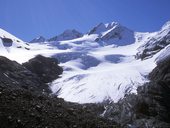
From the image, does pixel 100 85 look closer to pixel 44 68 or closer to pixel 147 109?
pixel 44 68

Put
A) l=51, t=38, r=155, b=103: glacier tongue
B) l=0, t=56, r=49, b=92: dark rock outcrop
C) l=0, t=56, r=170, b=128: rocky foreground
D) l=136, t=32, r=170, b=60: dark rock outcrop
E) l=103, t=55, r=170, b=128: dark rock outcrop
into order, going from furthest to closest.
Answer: l=136, t=32, r=170, b=60: dark rock outcrop → l=51, t=38, r=155, b=103: glacier tongue → l=0, t=56, r=49, b=92: dark rock outcrop → l=103, t=55, r=170, b=128: dark rock outcrop → l=0, t=56, r=170, b=128: rocky foreground

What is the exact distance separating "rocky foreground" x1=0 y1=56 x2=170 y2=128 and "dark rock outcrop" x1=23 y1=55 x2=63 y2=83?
1089cm

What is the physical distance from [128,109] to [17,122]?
82.6 ft

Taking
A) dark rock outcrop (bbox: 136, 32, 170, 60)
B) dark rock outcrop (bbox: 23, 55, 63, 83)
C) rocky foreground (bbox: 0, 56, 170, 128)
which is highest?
dark rock outcrop (bbox: 136, 32, 170, 60)

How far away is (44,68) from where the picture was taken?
3851 inches

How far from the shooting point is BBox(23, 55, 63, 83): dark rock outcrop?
3671 inches

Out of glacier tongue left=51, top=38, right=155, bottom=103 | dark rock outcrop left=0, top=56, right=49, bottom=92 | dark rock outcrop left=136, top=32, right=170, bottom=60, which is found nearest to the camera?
dark rock outcrop left=0, top=56, right=49, bottom=92

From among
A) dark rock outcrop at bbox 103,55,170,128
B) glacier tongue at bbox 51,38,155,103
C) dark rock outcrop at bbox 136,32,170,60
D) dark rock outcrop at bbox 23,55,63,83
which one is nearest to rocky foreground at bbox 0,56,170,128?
dark rock outcrop at bbox 103,55,170,128

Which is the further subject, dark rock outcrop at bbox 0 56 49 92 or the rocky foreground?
dark rock outcrop at bbox 0 56 49 92

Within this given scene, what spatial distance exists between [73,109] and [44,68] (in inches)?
2854

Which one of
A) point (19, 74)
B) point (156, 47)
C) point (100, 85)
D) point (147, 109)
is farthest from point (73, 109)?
point (156, 47)

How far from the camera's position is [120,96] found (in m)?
69.3

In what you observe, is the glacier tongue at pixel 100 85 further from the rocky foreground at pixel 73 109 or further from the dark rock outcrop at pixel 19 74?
the rocky foreground at pixel 73 109

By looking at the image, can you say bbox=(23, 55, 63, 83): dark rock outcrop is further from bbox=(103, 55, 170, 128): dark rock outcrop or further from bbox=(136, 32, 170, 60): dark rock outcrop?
bbox=(103, 55, 170, 128): dark rock outcrop
